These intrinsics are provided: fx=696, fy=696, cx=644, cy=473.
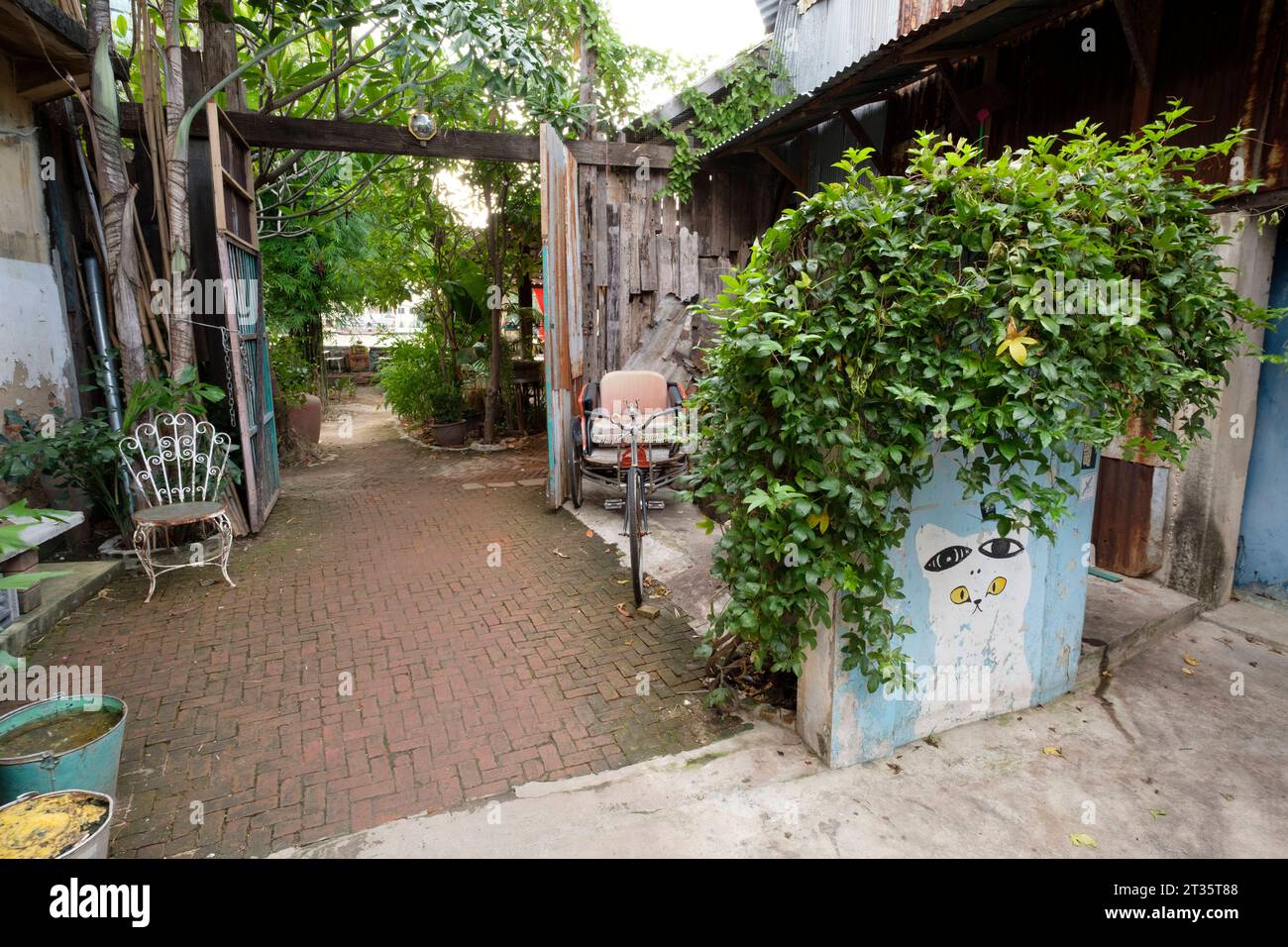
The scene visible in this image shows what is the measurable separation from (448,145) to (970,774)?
6.99 meters

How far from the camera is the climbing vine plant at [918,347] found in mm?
2412

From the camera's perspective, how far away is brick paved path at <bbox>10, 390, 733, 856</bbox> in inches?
110

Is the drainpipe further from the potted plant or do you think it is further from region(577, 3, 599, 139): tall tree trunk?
region(577, 3, 599, 139): tall tree trunk

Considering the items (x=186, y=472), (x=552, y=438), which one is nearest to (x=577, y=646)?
(x=552, y=438)

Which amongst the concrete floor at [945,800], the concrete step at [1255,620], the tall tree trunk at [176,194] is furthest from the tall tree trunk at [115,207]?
the concrete step at [1255,620]

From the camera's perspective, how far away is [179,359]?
18.8ft

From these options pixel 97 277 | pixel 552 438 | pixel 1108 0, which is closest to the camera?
pixel 1108 0

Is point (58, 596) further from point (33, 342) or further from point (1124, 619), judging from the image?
point (1124, 619)

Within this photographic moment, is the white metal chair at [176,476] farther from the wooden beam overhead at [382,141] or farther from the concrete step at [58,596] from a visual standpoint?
the wooden beam overhead at [382,141]

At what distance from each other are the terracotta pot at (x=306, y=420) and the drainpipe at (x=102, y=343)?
124 inches

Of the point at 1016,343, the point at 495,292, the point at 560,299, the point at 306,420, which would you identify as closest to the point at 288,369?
the point at 306,420
